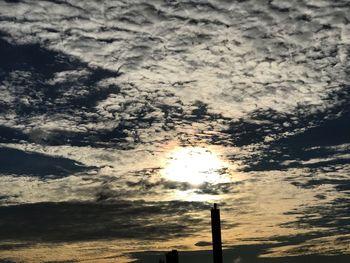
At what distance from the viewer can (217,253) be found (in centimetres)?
2897

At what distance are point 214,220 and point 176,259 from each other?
7077 millimetres

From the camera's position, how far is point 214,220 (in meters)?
28.8

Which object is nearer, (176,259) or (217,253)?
(217,253)

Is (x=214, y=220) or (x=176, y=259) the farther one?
(x=176, y=259)

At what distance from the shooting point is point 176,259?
114ft

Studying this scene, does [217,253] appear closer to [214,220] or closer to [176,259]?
[214,220]

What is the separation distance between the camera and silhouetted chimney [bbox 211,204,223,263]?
28.6 meters

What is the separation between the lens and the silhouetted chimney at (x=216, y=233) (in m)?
28.6

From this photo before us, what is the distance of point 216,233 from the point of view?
28.6 m

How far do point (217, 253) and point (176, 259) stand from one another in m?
6.33

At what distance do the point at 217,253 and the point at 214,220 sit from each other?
68.6 inches

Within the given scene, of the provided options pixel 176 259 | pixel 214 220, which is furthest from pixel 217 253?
pixel 176 259
